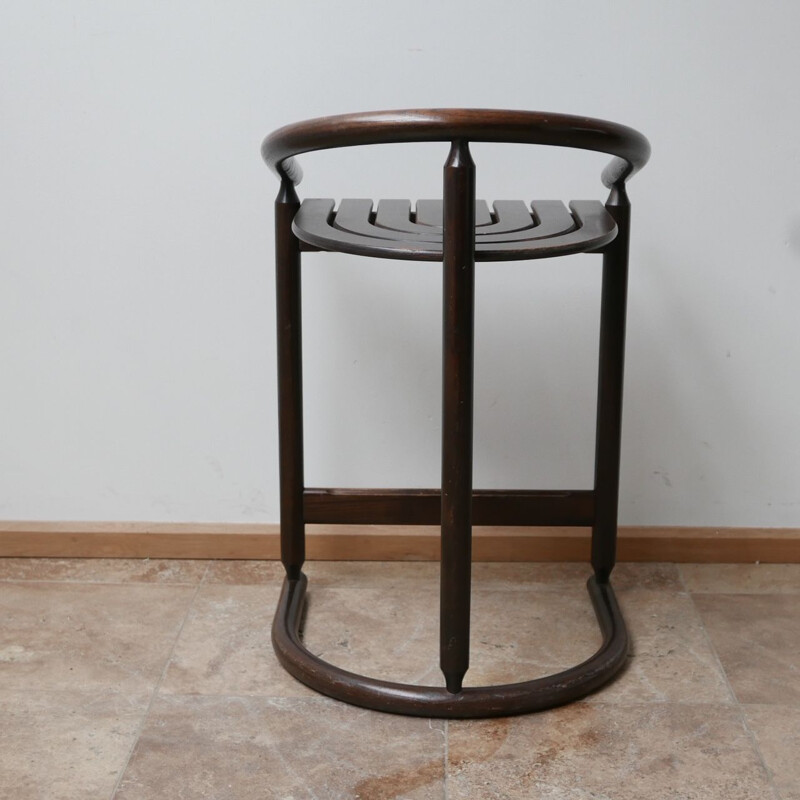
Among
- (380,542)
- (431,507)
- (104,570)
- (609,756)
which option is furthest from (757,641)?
(104,570)

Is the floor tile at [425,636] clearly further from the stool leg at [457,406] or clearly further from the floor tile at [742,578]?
the stool leg at [457,406]

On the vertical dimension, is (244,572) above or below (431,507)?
below

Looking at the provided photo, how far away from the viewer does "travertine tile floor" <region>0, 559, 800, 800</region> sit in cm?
120

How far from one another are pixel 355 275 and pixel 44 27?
0.59m

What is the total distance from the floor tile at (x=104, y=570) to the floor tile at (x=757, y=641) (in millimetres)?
804

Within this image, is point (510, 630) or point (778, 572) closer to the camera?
point (510, 630)

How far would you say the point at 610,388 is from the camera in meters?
1.51

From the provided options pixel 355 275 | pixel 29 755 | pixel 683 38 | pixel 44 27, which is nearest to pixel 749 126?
pixel 683 38

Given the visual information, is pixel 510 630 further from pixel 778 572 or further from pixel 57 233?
pixel 57 233

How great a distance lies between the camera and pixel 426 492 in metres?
1.60

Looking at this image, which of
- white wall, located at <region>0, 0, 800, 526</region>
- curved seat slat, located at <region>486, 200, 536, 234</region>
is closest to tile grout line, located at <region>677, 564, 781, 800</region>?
white wall, located at <region>0, 0, 800, 526</region>

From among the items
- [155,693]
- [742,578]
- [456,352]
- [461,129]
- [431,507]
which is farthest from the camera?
[742,578]

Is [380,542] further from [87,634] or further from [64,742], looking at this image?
[64,742]

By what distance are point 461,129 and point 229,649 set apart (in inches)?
31.8
